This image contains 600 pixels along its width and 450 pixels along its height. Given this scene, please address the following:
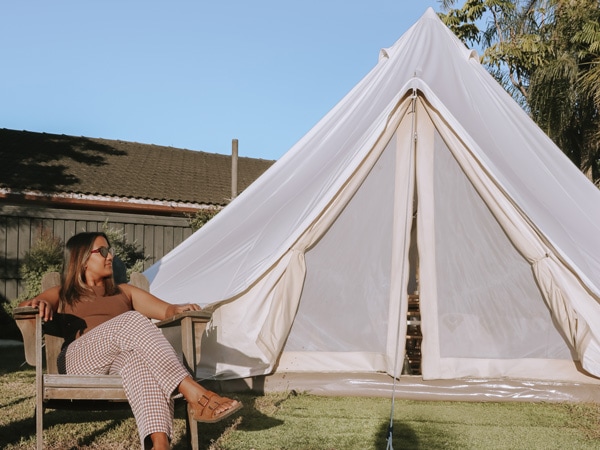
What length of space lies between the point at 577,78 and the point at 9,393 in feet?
32.9

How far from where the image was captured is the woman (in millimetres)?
2896

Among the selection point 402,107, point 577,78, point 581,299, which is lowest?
point 581,299

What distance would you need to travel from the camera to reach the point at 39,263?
943 centimetres

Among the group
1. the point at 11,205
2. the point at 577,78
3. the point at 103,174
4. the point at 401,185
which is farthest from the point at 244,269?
the point at 577,78

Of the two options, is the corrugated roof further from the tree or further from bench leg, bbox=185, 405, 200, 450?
bench leg, bbox=185, 405, 200, 450

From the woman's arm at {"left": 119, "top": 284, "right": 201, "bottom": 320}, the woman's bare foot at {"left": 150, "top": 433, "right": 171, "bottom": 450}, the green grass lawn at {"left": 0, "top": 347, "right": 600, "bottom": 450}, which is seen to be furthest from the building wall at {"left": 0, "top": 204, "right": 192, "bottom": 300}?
the woman's bare foot at {"left": 150, "top": 433, "right": 171, "bottom": 450}

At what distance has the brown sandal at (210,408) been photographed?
2875 mm

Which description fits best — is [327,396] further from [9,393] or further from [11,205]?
[11,205]

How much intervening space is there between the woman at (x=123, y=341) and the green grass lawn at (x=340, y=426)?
0.21 meters

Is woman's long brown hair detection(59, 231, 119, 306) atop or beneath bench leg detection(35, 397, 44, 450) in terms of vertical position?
atop

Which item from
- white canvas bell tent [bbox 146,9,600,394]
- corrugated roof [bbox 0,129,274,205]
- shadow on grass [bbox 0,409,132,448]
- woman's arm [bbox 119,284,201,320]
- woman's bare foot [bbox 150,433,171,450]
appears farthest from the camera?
corrugated roof [bbox 0,129,274,205]

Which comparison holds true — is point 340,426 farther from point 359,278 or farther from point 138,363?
point 359,278

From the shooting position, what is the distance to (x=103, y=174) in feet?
36.9

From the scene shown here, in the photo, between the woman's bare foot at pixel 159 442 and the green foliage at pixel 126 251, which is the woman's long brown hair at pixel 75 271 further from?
the green foliage at pixel 126 251
